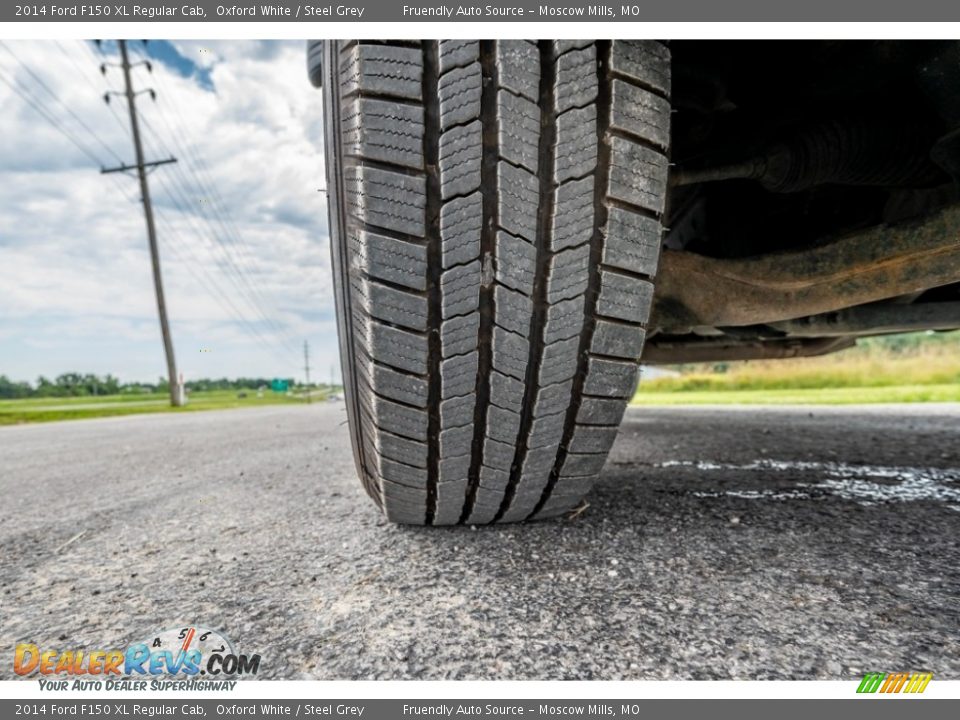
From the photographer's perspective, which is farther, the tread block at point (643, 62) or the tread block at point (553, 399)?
the tread block at point (553, 399)

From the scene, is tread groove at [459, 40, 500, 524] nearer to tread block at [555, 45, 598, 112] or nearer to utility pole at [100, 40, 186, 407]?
tread block at [555, 45, 598, 112]

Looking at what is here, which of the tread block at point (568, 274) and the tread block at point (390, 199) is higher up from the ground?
the tread block at point (390, 199)

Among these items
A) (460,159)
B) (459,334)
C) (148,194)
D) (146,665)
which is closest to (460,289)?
(459,334)

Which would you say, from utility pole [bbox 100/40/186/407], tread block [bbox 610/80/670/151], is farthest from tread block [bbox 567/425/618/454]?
utility pole [bbox 100/40/186/407]

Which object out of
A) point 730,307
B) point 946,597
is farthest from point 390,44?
point 946,597

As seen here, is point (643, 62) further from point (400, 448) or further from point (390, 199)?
point (400, 448)

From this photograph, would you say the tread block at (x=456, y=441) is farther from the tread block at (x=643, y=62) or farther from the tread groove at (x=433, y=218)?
the tread block at (x=643, y=62)

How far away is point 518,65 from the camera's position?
2.27 feet

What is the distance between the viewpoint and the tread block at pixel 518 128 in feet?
2.26

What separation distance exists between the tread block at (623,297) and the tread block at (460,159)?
0.23 meters

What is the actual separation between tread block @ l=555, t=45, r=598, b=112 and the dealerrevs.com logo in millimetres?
782

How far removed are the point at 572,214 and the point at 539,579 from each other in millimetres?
522

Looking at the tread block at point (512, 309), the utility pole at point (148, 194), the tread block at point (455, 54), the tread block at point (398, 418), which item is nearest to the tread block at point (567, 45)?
the tread block at point (455, 54)

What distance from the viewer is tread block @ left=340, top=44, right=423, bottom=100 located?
0.69 meters
